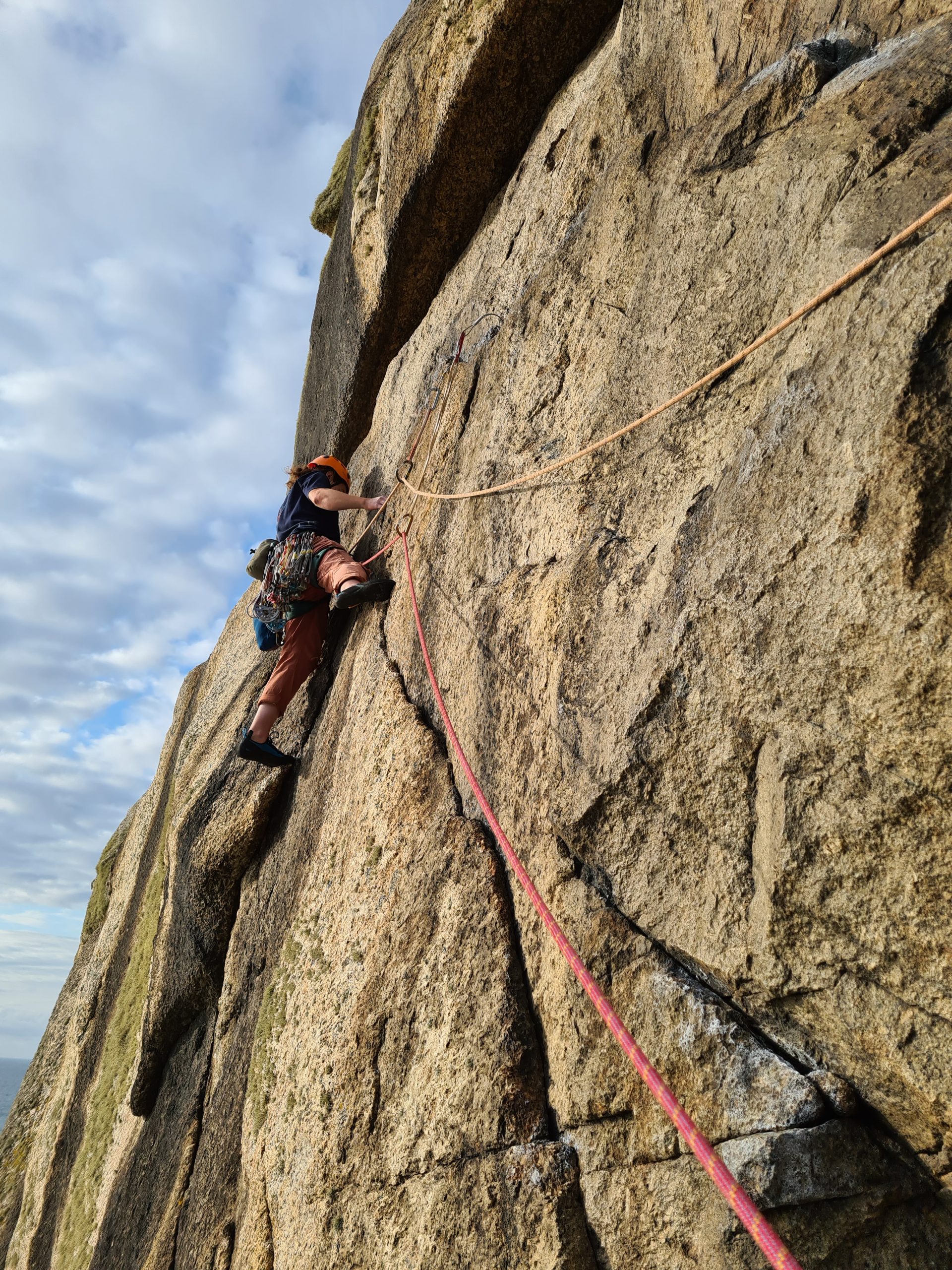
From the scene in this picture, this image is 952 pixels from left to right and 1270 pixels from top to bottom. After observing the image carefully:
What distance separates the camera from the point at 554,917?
3.78 metres

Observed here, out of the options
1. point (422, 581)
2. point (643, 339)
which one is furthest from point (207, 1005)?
point (643, 339)

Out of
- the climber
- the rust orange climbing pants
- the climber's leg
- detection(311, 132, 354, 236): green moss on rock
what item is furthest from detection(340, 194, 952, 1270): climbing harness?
detection(311, 132, 354, 236): green moss on rock

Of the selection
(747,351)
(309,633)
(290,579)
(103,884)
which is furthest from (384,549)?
(103,884)

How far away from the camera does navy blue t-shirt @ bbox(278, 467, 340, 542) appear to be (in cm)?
769

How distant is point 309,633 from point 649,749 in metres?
4.61

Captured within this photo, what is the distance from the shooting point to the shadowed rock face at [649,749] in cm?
279

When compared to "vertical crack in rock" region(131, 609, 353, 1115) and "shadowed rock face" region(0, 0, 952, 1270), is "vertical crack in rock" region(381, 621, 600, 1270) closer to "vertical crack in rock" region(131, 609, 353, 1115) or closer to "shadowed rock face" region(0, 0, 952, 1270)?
"shadowed rock face" region(0, 0, 952, 1270)

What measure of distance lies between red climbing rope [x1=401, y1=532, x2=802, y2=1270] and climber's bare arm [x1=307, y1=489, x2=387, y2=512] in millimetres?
3440

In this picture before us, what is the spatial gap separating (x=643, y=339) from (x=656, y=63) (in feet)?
6.20

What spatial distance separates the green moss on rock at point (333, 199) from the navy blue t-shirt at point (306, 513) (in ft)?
12.2

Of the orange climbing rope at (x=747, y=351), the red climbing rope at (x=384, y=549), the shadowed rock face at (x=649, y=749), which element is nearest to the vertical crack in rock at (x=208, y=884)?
the shadowed rock face at (x=649, y=749)

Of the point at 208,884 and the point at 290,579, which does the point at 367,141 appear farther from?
the point at 208,884

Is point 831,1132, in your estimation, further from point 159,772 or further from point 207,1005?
point 159,772

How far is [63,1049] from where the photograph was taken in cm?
1168
